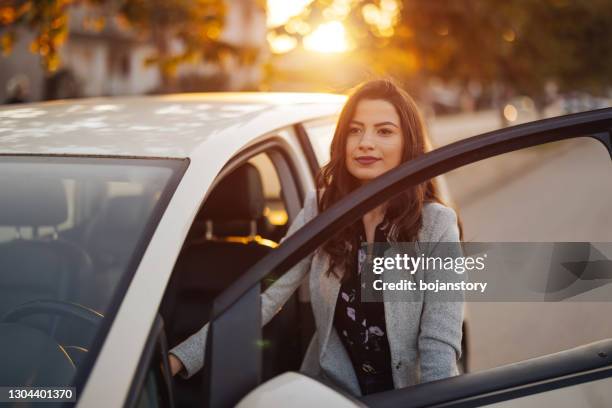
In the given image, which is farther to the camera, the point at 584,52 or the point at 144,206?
the point at 584,52

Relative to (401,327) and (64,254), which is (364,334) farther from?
(64,254)

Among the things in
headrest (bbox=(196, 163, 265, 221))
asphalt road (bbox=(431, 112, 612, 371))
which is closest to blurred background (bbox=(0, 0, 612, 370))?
asphalt road (bbox=(431, 112, 612, 371))

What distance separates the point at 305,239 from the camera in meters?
1.66

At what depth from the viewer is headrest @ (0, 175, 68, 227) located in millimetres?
2176

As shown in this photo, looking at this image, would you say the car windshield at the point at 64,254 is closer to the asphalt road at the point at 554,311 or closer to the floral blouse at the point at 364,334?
the floral blouse at the point at 364,334

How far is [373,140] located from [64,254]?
3.53ft

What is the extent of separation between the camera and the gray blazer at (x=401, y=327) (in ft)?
6.38

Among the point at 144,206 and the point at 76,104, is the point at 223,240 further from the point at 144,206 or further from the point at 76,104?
the point at 144,206

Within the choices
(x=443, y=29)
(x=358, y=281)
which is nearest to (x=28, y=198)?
(x=358, y=281)

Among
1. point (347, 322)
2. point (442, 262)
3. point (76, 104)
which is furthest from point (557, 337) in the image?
point (76, 104)

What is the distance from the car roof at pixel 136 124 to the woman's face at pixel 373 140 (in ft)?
1.03

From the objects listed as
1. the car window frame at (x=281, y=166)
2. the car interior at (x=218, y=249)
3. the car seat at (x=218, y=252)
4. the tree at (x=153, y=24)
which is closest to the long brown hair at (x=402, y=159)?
the car window frame at (x=281, y=166)

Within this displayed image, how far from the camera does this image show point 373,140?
2.22 meters

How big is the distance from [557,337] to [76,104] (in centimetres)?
193
